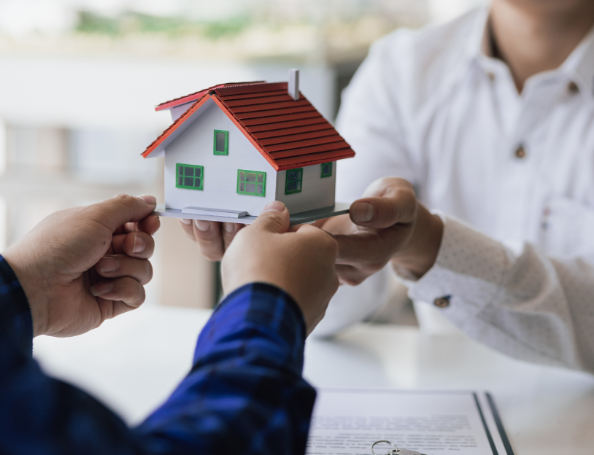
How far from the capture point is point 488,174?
1.10 m

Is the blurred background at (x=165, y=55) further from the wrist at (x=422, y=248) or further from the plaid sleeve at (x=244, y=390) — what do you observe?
the plaid sleeve at (x=244, y=390)

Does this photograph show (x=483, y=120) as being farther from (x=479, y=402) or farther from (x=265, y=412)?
(x=265, y=412)

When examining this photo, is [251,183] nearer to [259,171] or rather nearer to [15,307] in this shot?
[259,171]

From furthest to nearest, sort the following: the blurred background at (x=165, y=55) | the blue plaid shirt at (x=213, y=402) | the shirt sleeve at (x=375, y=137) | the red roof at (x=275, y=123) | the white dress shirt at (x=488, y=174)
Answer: the blurred background at (x=165, y=55), the shirt sleeve at (x=375, y=137), the white dress shirt at (x=488, y=174), the red roof at (x=275, y=123), the blue plaid shirt at (x=213, y=402)

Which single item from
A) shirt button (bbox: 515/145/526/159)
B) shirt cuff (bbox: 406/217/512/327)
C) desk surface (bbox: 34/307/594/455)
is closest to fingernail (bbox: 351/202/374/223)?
shirt cuff (bbox: 406/217/512/327)

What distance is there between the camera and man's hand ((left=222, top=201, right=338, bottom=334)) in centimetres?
44

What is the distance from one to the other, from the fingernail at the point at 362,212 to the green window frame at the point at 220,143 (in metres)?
0.16

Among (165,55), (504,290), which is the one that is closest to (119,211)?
(504,290)

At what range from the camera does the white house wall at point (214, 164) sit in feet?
2.08

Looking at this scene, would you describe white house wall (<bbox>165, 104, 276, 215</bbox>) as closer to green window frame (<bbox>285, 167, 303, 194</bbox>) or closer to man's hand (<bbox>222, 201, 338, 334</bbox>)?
green window frame (<bbox>285, 167, 303, 194</bbox>)

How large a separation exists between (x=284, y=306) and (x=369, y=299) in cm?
61

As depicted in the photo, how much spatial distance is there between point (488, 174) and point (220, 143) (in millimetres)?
642

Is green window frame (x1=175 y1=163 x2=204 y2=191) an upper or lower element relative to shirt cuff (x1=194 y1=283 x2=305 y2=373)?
upper

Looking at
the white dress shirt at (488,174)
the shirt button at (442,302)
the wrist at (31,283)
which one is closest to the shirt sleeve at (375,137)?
the white dress shirt at (488,174)
